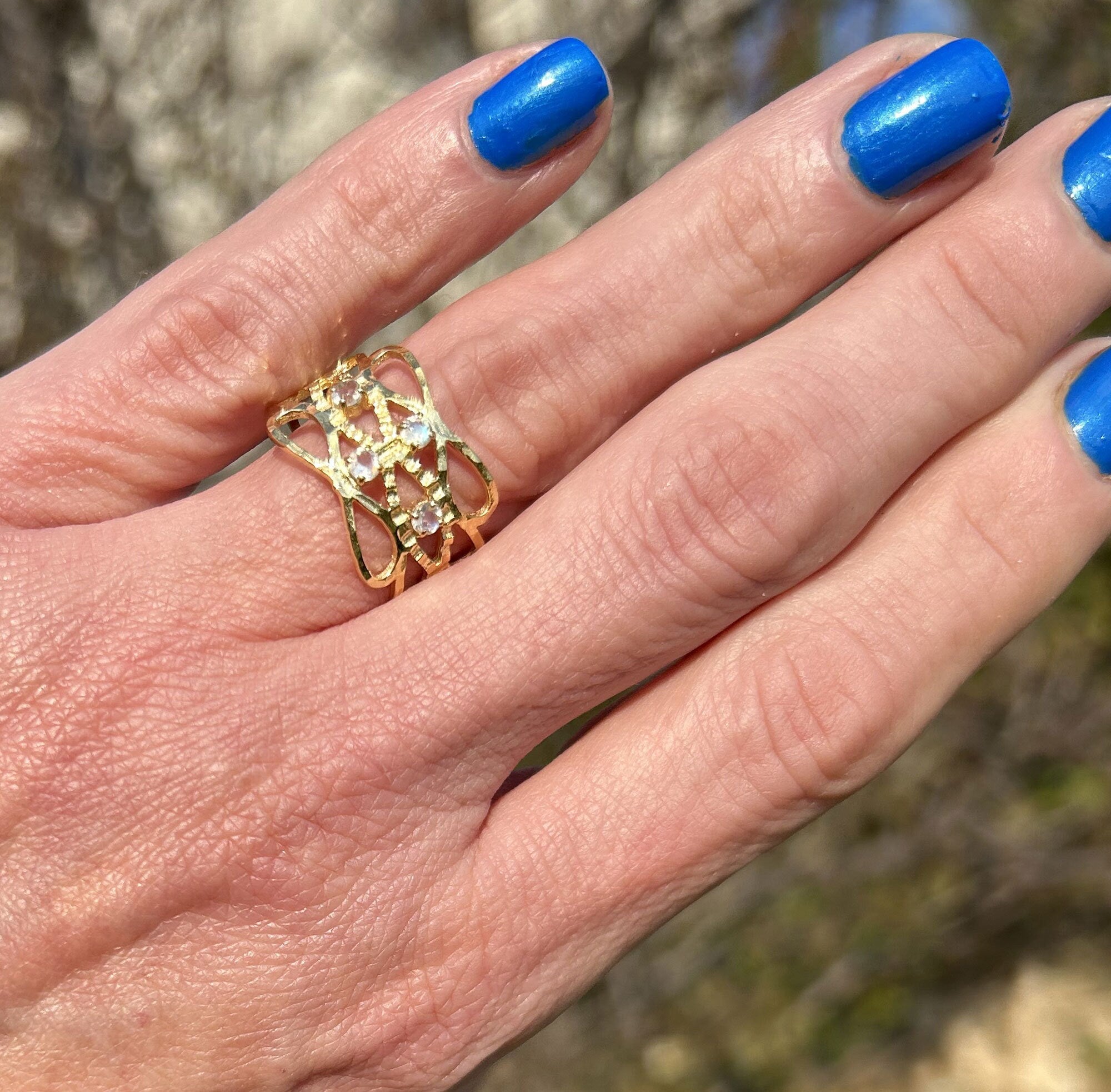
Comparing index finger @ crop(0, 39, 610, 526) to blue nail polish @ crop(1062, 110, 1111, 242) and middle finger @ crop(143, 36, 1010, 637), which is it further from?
blue nail polish @ crop(1062, 110, 1111, 242)

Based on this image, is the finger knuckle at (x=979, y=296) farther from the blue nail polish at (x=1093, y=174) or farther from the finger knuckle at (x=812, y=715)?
the finger knuckle at (x=812, y=715)

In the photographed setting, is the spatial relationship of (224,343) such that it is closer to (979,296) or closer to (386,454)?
(386,454)

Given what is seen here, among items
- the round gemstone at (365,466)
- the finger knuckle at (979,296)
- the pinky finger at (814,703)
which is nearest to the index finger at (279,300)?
the round gemstone at (365,466)

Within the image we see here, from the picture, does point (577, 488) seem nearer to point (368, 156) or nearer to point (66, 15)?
point (368, 156)

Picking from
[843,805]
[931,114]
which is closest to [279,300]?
[931,114]

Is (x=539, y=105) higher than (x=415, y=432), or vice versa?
(x=539, y=105)

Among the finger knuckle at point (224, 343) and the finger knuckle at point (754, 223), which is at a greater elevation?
the finger knuckle at point (224, 343)
